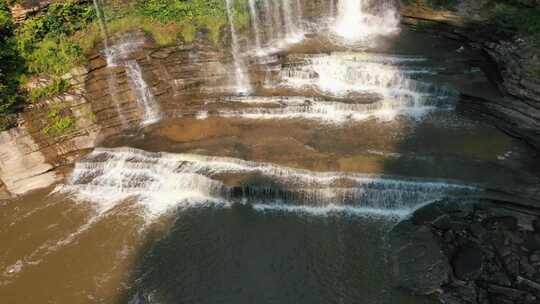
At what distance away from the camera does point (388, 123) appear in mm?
13641

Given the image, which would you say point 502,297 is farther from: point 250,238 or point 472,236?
point 250,238

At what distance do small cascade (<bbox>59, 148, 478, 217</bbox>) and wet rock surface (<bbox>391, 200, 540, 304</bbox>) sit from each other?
59 cm

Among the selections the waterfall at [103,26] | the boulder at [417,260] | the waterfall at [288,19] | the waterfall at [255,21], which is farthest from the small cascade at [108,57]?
the boulder at [417,260]

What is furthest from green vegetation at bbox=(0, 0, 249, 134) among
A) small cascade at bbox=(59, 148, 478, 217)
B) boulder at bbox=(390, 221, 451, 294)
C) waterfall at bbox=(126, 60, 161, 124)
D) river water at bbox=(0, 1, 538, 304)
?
boulder at bbox=(390, 221, 451, 294)

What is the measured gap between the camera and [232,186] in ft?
38.8

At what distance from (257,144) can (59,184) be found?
238 inches

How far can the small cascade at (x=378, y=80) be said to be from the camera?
1409 cm

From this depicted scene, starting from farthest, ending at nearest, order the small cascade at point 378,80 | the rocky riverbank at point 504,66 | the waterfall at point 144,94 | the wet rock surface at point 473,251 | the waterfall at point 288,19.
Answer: the waterfall at point 288,19, the waterfall at point 144,94, the small cascade at point 378,80, the rocky riverbank at point 504,66, the wet rock surface at point 473,251

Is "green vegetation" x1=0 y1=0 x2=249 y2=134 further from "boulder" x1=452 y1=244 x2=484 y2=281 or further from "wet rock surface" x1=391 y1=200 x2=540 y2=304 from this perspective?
"boulder" x1=452 y1=244 x2=484 y2=281

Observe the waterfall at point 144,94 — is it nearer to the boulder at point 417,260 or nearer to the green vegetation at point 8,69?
the green vegetation at point 8,69

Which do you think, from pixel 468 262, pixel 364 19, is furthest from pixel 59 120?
pixel 364 19

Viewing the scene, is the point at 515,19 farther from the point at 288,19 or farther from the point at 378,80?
the point at 288,19

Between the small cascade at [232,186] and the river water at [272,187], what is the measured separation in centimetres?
4

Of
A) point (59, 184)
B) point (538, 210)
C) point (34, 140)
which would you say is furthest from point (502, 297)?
point (34, 140)
